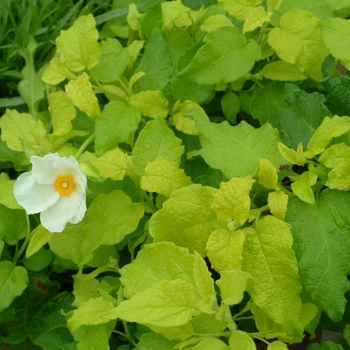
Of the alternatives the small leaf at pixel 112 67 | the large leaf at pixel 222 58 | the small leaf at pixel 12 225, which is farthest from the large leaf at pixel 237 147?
the small leaf at pixel 12 225

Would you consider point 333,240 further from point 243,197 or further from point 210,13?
point 210,13

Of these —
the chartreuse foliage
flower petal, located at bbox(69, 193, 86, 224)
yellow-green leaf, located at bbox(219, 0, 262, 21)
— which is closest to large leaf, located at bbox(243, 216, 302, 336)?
the chartreuse foliage

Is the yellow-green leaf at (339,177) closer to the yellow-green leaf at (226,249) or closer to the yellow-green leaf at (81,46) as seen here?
the yellow-green leaf at (226,249)

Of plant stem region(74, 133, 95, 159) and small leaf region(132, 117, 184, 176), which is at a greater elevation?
small leaf region(132, 117, 184, 176)

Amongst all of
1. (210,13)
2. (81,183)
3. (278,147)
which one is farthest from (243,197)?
(210,13)

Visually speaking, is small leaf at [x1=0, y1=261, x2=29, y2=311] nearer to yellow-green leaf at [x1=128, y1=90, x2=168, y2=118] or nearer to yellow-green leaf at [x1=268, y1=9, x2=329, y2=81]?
yellow-green leaf at [x1=128, y1=90, x2=168, y2=118]

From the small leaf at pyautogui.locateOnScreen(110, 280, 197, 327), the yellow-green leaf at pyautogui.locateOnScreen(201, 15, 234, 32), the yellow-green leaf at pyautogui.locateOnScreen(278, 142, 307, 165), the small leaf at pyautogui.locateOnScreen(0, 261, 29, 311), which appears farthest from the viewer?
the yellow-green leaf at pyautogui.locateOnScreen(201, 15, 234, 32)

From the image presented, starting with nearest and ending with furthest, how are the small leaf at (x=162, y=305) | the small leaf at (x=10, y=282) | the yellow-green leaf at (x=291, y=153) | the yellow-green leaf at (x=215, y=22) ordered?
the small leaf at (x=162, y=305) → the yellow-green leaf at (x=291, y=153) → the small leaf at (x=10, y=282) → the yellow-green leaf at (x=215, y=22)
